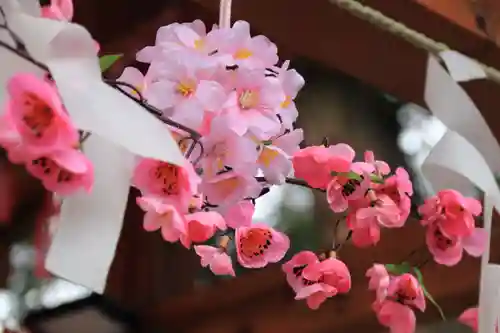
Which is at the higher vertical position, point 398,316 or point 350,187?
point 350,187

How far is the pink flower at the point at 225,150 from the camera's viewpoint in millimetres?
462

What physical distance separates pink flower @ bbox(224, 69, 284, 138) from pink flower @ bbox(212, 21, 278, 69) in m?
0.01

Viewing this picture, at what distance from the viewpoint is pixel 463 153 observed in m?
0.69

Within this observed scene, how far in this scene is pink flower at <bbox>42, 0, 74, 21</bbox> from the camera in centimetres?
48

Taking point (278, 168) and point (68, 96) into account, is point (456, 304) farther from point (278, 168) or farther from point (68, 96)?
point (68, 96)

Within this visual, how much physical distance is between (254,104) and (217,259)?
0.52ft

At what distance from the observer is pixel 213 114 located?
Result: 1.53 feet

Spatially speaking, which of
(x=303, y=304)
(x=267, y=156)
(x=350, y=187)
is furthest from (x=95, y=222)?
(x=303, y=304)

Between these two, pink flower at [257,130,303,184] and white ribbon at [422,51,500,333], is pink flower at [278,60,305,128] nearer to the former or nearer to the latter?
pink flower at [257,130,303,184]

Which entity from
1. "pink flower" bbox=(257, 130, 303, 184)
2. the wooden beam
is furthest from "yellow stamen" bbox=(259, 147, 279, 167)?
the wooden beam

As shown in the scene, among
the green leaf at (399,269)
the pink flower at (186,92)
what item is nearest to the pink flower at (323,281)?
the green leaf at (399,269)

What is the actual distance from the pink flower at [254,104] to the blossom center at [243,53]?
14mm

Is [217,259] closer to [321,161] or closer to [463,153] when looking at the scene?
[321,161]

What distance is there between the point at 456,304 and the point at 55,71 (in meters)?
1.09
